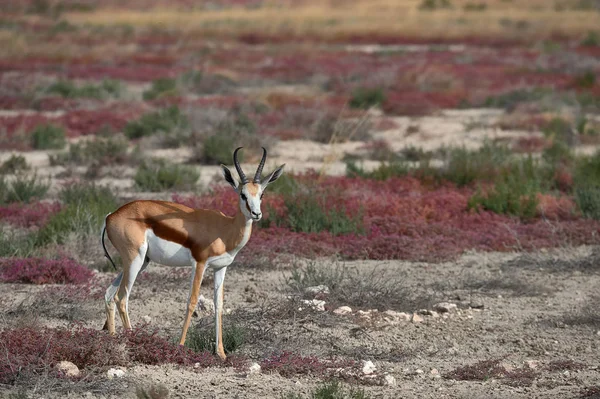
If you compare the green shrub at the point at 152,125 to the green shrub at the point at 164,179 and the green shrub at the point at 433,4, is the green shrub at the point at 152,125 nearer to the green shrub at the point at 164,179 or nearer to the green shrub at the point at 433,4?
the green shrub at the point at 164,179

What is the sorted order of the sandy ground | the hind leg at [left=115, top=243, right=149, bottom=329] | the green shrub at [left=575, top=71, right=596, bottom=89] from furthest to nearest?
the green shrub at [left=575, top=71, right=596, bottom=89], the hind leg at [left=115, top=243, right=149, bottom=329], the sandy ground

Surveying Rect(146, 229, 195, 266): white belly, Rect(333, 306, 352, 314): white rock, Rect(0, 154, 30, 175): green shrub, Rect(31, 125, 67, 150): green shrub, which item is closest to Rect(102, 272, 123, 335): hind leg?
Rect(146, 229, 195, 266): white belly

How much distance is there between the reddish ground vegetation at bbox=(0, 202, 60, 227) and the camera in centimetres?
1246

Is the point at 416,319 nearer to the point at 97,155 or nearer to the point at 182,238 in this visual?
the point at 182,238

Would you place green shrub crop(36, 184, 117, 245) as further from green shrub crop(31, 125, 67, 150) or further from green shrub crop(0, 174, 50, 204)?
green shrub crop(31, 125, 67, 150)

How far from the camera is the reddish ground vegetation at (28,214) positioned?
12461 millimetres

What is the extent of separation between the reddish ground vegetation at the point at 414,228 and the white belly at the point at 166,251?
381cm

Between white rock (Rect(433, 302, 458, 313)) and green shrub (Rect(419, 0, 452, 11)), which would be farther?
green shrub (Rect(419, 0, 452, 11))

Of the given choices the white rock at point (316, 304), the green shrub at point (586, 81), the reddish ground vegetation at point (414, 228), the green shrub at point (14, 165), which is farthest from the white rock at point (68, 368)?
the green shrub at point (586, 81)

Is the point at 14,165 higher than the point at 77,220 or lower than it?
lower

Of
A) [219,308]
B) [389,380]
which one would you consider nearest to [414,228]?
[389,380]

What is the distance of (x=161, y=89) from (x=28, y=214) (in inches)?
683

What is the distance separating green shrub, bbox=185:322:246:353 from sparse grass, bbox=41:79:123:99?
815 inches

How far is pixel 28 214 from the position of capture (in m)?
12.6
